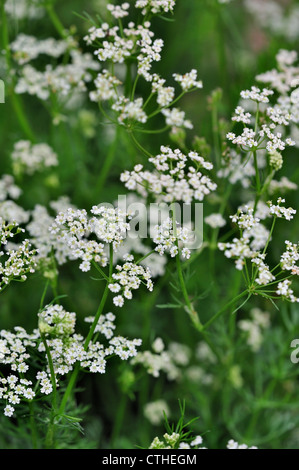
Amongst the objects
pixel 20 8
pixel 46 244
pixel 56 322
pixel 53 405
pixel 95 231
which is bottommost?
pixel 53 405

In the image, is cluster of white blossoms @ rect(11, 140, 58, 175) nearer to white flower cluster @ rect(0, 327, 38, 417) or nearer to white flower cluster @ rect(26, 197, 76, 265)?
white flower cluster @ rect(26, 197, 76, 265)

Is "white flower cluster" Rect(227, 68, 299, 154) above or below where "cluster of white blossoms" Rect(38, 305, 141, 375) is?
above

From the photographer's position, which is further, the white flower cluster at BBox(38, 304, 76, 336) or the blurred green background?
the blurred green background

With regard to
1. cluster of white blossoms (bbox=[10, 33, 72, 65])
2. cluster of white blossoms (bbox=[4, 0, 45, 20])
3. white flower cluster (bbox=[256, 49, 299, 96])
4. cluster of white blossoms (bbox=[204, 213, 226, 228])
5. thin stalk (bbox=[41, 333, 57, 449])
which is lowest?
thin stalk (bbox=[41, 333, 57, 449])

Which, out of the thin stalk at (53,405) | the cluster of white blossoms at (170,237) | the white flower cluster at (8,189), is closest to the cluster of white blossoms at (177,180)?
the cluster of white blossoms at (170,237)

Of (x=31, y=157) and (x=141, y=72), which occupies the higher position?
(x=31, y=157)

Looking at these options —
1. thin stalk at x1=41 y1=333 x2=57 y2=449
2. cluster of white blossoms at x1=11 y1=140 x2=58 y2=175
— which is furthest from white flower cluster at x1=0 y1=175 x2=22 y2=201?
thin stalk at x1=41 y1=333 x2=57 y2=449

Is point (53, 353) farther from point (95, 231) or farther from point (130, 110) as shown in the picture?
point (130, 110)

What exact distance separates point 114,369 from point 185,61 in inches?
54.5

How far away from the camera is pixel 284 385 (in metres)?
1.81

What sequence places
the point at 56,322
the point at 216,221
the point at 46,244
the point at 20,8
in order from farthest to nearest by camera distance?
the point at 20,8 < the point at 216,221 < the point at 46,244 < the point at 56,322

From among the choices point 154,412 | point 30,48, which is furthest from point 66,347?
point 30,48

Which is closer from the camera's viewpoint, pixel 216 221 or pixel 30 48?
pixel 216 221

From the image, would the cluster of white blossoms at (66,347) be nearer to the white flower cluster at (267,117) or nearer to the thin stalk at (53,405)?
the thin stalk at (53,405)
